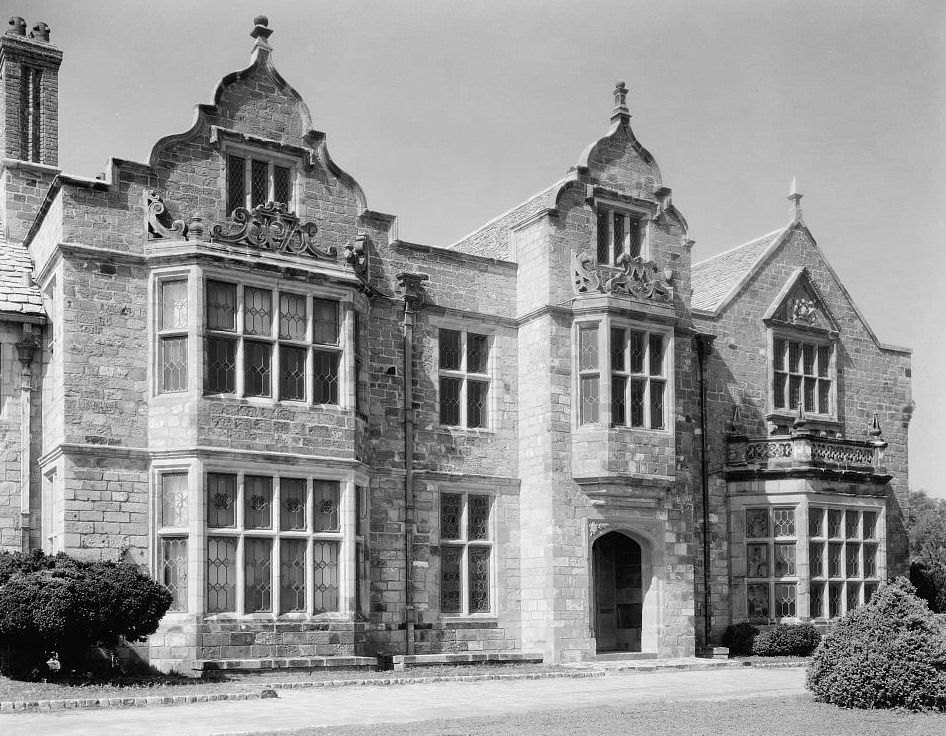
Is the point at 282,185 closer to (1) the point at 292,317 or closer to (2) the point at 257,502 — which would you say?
(1) the point at 292,317

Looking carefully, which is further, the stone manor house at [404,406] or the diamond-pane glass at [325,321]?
the diamond-pane glass at [325,321]

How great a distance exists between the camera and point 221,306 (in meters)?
22.8

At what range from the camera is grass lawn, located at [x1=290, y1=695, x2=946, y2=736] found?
1420 cm

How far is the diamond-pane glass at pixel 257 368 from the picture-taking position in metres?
23.0

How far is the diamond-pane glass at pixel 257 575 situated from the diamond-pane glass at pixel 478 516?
534 cm

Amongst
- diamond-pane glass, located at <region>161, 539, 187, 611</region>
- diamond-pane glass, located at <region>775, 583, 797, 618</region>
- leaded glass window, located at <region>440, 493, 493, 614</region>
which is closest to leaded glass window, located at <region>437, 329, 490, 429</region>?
leaded glass window, located at <region>440, 493, 493, 614</region>

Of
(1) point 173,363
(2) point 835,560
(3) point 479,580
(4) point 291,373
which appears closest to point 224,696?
(1) point 173,363

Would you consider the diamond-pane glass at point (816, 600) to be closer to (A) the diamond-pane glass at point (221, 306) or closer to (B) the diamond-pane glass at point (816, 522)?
(B) the diamond-pane glass at point (816, 522)

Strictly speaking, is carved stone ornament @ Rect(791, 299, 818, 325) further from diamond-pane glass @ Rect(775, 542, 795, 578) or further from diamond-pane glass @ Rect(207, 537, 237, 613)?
diamond-pane glass @ Rect(207, 537, 237, 613)

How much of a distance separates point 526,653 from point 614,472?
4.25m

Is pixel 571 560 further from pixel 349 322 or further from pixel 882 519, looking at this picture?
pixel 882 519

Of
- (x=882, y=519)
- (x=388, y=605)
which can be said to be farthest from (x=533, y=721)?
(x=882, y=519)

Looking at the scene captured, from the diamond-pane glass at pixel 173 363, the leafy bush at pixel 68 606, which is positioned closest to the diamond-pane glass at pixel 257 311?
the diamond-pane glass at pixel 173 363

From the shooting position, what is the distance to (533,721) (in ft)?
49.9
